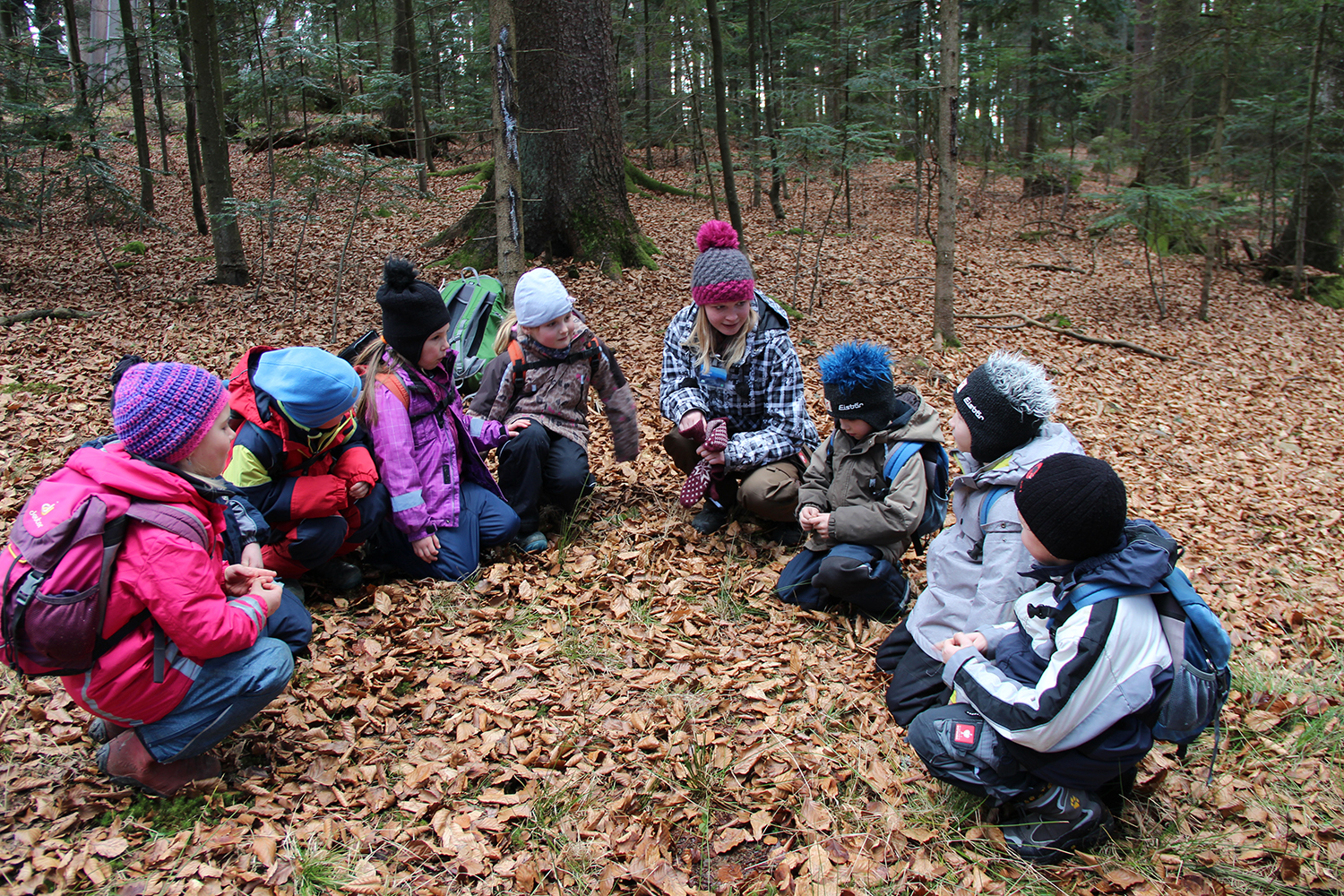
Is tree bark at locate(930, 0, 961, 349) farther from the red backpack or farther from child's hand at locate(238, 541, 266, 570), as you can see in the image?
the red backpack

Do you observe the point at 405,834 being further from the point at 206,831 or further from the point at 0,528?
the point at 0,528

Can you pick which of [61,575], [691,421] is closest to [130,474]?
[61,575]

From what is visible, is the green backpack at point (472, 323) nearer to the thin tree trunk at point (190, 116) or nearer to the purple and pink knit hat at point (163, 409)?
the purple and pink knit hat at point (163, 409)

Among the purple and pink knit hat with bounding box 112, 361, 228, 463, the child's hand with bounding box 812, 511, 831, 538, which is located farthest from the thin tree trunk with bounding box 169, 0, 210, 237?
the child's hand with bounding box 812, 511, 831, 538

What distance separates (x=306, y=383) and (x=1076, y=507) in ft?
9.71

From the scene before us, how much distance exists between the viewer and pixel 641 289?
9039 millimetres

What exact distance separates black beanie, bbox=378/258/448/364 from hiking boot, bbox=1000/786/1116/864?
129 inches

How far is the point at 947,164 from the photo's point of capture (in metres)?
8.02

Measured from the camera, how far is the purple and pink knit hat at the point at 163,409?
230 cm

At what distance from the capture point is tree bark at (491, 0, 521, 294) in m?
5.66

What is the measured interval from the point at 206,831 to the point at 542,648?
144cm

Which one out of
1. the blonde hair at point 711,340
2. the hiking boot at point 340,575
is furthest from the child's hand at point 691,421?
the hiking boot at point 340,575

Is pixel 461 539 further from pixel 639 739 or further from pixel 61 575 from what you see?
pixel 61 575

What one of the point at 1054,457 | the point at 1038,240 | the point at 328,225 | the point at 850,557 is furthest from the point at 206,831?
the point at 1038,240
